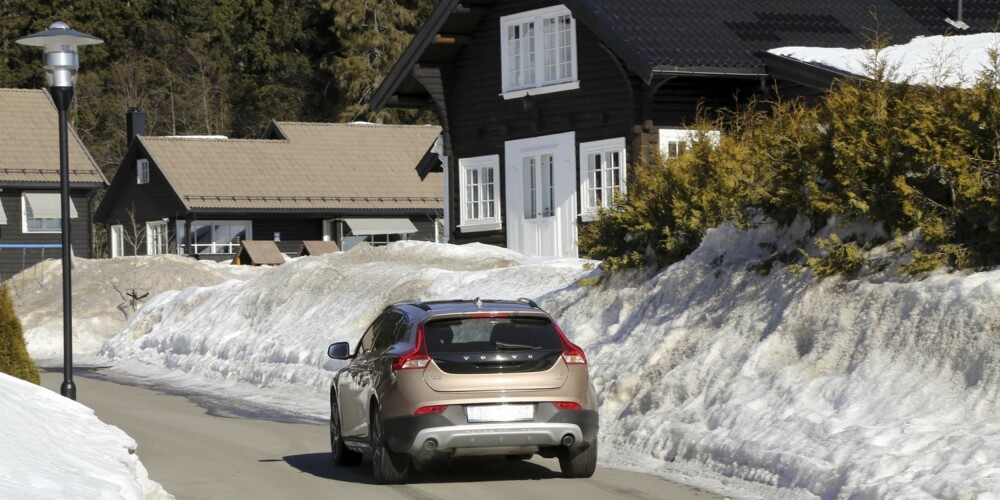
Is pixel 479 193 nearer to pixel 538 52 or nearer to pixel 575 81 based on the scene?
pixel 538 52

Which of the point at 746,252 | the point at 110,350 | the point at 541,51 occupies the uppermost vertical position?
the point at 541,51

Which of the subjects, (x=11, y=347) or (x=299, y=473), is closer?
(x=299, y=473)

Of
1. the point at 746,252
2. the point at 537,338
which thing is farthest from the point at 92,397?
the point at 537,338

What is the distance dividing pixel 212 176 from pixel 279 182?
2658 millimetres

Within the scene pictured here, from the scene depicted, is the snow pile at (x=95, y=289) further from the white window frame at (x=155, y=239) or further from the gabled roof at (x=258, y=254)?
the white window frame at (x=155, y=239)

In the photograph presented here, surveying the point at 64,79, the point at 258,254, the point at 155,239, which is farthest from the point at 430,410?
the point at 155,239

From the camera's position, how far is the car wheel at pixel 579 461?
43.3 feet

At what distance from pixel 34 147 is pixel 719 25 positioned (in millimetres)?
34536

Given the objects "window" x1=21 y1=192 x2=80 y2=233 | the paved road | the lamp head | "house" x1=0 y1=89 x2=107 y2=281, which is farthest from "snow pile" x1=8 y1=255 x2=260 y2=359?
the paved road

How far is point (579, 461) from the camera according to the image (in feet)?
43.5

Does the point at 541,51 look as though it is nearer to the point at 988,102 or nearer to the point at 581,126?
the point at 581,126

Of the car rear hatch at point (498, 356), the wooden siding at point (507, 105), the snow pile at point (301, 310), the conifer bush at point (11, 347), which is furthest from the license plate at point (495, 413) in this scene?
the wooden siding at point (507, 105)

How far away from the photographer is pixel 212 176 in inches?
2381

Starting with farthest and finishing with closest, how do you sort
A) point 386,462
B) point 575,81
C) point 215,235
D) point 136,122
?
point 136,122, point 215,235, point 575,81, point 386,462
